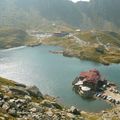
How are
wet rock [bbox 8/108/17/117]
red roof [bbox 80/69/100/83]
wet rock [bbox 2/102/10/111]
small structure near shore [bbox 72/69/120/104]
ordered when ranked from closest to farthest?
wet rock [bbox 8/108/17/117] < wet rock [bbox 2/102/10/111] < small structure near shore [bbox 72/69/120/104] < red roof [bbox 80/69/100/83]

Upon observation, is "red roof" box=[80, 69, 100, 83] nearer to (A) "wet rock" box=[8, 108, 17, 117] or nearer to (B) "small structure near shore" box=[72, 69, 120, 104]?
(B) "small structure near shore" box=[72, 69, 120, 104]

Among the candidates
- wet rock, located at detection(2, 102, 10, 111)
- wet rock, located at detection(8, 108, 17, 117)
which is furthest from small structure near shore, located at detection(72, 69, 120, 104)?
wet rock, located at detection(8, 108, 17, 117)

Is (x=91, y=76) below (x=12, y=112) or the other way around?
below

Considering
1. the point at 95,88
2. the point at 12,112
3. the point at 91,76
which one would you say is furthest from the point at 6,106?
the point at 91,76

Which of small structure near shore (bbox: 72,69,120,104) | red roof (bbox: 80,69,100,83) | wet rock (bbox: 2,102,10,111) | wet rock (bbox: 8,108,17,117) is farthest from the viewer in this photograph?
red roof (bbox: 80,69,100,83)

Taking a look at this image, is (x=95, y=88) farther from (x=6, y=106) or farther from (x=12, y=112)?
(x=12, y=112)

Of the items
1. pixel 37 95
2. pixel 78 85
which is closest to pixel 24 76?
pixel 78 85

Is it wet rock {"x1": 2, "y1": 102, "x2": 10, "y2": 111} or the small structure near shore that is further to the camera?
the small structure near shore

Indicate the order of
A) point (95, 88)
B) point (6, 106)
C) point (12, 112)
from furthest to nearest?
point (95, 88) < point (6, 106) < point (12, 112)

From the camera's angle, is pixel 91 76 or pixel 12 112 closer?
pixel 12 112
